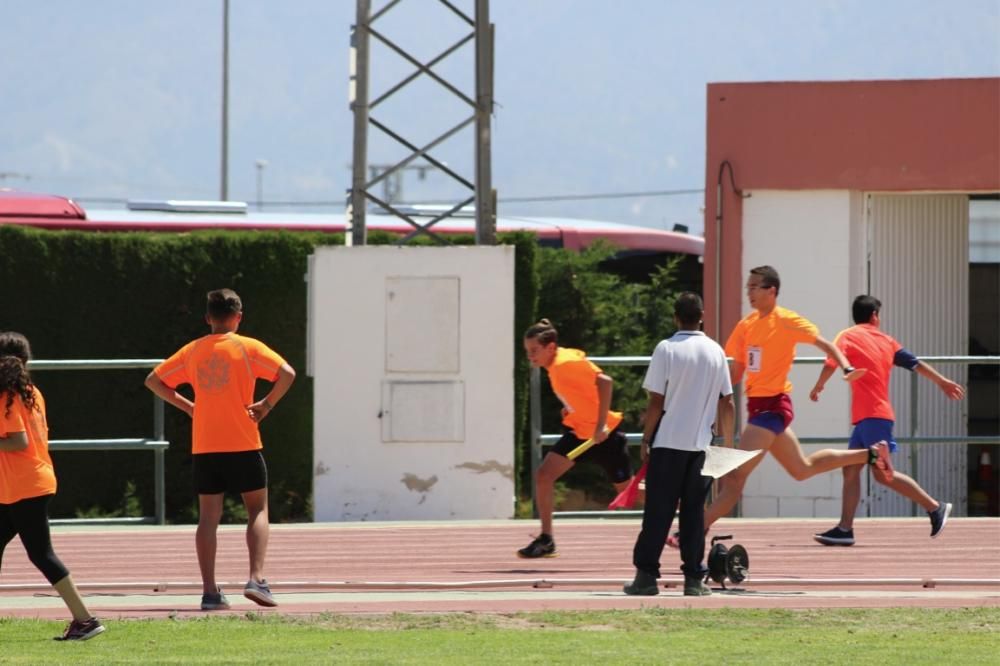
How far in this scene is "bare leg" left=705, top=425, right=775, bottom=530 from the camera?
1109 centimetres

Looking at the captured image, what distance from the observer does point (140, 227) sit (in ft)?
70.2

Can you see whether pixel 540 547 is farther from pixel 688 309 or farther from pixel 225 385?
pixel 225 385

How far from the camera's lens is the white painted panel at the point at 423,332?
14.9m

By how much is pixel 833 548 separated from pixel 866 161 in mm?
6285

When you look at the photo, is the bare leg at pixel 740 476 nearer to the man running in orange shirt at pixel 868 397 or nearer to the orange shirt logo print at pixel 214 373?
the man running in orange shirt at pixel 868 397

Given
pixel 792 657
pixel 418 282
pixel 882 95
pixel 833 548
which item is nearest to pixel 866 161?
pixel 882 95

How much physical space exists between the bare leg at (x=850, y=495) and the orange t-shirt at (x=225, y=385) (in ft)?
15.3

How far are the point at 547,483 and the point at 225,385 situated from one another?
296 centimetres

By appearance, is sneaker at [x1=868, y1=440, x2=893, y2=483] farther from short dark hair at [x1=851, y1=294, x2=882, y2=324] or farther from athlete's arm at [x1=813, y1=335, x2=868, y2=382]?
short dark hair at [x1=851, y1=294, x2=882, y2=324]

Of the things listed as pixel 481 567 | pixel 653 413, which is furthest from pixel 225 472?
pixel 481 567

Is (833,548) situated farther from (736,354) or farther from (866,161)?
(866,161)


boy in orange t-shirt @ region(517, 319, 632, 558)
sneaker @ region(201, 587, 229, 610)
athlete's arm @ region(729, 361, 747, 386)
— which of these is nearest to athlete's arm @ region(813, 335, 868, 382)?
athlete's arm @ region(729, 361, 747, 386)

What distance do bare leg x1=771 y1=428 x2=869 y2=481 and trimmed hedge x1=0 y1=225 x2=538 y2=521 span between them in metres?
5.92

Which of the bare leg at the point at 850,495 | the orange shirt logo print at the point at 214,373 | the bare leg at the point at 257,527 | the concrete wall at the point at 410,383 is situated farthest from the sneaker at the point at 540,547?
the concrete wall at the point at 410,383
